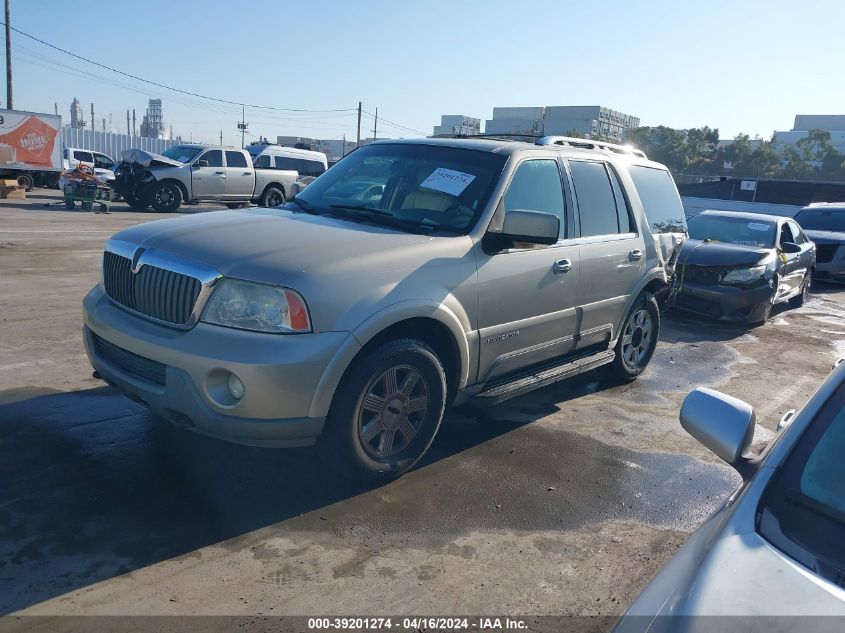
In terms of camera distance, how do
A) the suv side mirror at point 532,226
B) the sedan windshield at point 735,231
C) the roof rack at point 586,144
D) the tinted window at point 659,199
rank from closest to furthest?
the suv side mirror at point 532,226 → the roof rack at point 586,144 → the tinted window at point 659,199 → the sedan windshield at point 735,231

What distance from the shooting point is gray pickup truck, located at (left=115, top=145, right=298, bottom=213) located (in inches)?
754

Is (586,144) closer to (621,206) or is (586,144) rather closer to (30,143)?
(621,206)

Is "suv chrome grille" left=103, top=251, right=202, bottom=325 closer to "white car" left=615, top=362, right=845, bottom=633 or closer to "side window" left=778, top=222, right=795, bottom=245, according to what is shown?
"white car" left=615, top=362, right=845, bottom=633

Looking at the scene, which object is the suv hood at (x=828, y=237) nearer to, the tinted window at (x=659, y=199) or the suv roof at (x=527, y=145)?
the tinted window at (x=659, y=199)

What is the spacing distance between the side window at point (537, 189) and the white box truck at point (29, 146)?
25.1m

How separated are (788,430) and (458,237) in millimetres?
2332

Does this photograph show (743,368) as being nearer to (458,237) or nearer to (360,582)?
(458,237)

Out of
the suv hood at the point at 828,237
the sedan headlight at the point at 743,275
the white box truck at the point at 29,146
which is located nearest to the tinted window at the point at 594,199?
the sedan headlight at the point at 743,275

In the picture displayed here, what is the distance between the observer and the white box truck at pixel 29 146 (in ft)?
79.8

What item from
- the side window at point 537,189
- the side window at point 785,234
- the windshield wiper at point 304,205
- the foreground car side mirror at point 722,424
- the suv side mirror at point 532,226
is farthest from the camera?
→ the side window at point 785,234

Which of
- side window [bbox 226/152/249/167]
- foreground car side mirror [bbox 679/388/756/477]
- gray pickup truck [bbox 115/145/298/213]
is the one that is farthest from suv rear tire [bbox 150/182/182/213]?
foreground car side mirror [bbox 679/388/756/477]

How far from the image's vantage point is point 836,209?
15.3m

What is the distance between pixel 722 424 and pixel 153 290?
2.86 metres

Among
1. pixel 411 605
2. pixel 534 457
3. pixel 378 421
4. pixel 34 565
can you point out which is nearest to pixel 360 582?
pixel 411 605
